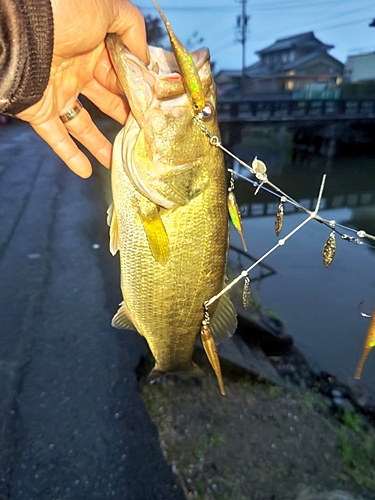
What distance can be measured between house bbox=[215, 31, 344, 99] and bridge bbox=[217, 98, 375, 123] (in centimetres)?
802

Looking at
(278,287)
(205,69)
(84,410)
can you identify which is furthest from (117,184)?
(278,287)

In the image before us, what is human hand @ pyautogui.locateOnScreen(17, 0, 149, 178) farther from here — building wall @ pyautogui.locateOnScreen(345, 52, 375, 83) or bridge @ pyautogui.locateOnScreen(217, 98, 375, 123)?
building wall @ pyautogui.locateOnScreen(345, 52, 375, 83)

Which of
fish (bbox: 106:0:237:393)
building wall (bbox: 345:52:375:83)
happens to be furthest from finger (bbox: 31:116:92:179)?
building wall (bbox: 345:52:375:83)

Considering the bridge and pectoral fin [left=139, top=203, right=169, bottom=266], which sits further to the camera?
the bridge

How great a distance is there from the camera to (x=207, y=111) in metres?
1.71

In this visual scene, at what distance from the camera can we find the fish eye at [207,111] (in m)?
1.70

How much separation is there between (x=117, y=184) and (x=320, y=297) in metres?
5.41

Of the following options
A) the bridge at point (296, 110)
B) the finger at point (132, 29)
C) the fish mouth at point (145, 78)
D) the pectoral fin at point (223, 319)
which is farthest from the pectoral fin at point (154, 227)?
the bridge at point (296, 110)

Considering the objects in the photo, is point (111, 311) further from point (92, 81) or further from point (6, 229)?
point (6, 229)

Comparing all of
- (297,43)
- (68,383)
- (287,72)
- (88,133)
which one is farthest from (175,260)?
(297,43)

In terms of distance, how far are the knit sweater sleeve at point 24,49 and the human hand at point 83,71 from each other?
0.19 m

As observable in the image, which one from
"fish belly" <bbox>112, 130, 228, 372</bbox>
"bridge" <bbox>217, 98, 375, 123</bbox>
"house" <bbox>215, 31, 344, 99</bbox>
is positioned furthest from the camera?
"house" <bbox>215, 31, 344, 99</bbox>

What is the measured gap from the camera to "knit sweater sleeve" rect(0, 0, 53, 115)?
158 cm

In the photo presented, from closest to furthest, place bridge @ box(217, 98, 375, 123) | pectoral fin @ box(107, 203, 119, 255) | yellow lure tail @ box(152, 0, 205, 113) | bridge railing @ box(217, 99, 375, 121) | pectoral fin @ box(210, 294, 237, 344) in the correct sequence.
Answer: yellow lure tail @ box(152, 0, 205, 113) → pectoral fin @ box(107, 203, 119, 255) → pectoral fin @ box(210, 294, 237, 344) → bridge @ box(217, 98, 375, 123) → bridge railing @ box(217, 99, 375, 121)
